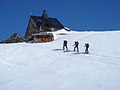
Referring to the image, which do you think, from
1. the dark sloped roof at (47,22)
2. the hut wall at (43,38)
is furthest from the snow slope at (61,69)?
the dark sloped roof at (47,22)

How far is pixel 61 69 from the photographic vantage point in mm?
24125

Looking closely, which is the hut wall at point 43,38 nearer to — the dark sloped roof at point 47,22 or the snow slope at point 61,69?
the snow slope at point 61,69

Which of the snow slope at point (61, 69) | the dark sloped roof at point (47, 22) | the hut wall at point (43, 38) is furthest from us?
the dark sloped roof at point (47, 22)

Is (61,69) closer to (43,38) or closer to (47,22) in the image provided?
(43,38)

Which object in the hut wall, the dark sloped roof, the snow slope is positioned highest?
the dark sloped roof

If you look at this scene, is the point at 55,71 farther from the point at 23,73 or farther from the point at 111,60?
the point at 111,60

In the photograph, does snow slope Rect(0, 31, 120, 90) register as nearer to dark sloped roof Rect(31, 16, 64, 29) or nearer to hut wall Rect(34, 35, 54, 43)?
hut wall Rect(34, 35, 54, 43)

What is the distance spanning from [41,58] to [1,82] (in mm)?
7863

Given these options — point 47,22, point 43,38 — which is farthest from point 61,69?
point 47,22

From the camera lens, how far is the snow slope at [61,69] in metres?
19.7

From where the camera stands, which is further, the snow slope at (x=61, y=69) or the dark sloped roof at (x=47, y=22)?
the dark sloped roof at (x=47, y=22)

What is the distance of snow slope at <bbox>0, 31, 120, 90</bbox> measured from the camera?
1972cm

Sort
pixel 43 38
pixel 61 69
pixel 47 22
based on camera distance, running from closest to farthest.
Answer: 1. pixel 61 69
2. pixel 43 38
3. pixel 47 22

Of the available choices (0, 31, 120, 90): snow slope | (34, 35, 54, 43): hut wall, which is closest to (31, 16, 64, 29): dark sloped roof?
(34, 35, 54, 43): hut wall
